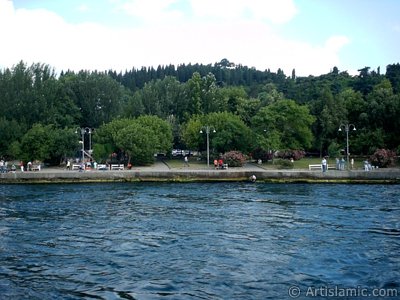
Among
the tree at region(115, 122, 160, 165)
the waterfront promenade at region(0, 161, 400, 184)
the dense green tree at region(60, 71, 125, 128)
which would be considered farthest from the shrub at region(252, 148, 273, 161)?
the dense green tree at region(60, 71, 125, 128)

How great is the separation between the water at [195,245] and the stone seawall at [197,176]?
1048 cm

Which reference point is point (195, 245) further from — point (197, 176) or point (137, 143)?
point (137, 143)

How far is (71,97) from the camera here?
3268 inches

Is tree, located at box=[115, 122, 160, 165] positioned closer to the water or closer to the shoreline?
the shoreline

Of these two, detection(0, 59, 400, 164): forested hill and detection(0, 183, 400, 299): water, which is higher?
detection(0, 59, 400, 164): forested hill

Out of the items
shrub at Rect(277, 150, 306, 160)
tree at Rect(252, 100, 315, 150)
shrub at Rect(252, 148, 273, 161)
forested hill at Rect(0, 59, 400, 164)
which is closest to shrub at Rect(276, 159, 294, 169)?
forested hill at Rect(0, 59, 400, 164)

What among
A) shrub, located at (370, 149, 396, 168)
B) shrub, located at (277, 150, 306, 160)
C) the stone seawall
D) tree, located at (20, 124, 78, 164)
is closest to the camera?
the stone seawall

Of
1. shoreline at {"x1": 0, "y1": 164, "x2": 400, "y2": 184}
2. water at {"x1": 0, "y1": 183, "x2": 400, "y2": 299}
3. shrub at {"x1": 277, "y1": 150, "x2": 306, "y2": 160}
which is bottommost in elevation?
water at {"x1": 0, "y1": 183, "x2": 400, "y2": 299}

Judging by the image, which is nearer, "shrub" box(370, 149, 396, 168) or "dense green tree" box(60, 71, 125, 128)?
"shrub" box(370, 149, 396, 168)

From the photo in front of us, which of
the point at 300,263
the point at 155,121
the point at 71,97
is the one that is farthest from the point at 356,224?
the point at 71,97

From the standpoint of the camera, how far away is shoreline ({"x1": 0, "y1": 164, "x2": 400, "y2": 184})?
5106 cm

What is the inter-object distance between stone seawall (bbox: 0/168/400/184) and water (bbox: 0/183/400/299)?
1048 cm

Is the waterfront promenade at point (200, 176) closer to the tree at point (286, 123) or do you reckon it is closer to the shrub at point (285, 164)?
the shrub at point (285, 164)

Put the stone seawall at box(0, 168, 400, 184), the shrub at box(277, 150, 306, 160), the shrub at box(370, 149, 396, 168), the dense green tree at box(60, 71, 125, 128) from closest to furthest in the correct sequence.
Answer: the stone seawall at box(0, 168, 400, 184)
the shrub at box(370, 149, 396, 168)
the shrub at box(277, 150, 306, 160)
the dense green tree at box(60, 71, 125, 128)
